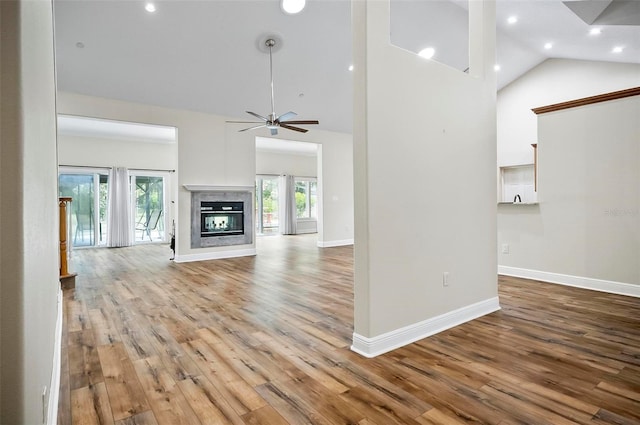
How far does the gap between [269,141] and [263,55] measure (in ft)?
15.6

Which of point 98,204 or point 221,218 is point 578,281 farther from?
point 98,204

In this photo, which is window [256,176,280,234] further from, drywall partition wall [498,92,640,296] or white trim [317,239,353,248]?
drywall partition wall [498,92,640,296]

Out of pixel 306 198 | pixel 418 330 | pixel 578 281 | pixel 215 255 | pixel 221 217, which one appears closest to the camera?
pixel 418 330

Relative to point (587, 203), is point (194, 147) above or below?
above

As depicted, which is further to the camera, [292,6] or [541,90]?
[541,90]

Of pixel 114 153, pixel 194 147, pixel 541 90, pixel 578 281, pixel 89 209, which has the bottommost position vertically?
pixel 578 281

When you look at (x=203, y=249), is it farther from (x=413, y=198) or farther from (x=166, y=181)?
(x=413, y=198)

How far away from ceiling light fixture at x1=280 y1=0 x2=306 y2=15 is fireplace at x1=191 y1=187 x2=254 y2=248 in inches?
148

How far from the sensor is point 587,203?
4.44 metres

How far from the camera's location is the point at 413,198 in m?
2.91

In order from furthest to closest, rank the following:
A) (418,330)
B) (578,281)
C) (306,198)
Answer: (306,198), (578,281), (418,330)

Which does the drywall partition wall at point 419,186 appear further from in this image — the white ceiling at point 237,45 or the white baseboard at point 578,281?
the white ceiling at point 237,45

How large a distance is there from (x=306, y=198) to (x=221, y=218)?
6.10 m

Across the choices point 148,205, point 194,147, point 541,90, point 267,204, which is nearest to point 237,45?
point 194,147
